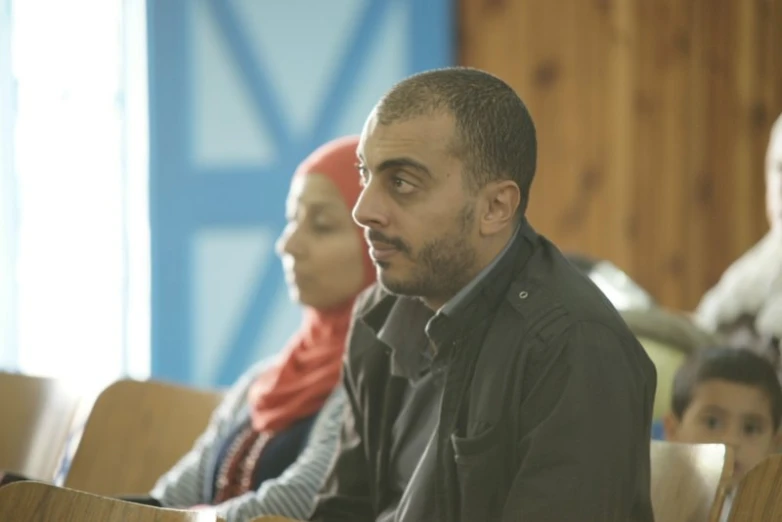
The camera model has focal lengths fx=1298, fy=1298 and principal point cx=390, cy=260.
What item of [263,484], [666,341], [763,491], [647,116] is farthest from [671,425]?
[647,116]

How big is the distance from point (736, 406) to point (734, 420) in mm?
29

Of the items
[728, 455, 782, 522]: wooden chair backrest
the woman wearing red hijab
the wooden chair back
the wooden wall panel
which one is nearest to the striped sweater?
the woman wearing red hijab

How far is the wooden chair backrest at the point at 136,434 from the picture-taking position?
111 inches

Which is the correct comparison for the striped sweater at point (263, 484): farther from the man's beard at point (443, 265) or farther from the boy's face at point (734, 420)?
the boy's face at point (734, 420)

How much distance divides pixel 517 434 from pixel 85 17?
3445 mm

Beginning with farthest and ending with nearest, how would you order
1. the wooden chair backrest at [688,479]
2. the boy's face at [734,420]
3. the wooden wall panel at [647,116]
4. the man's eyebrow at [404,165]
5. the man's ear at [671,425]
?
1. the wooden wall panel at [647,116]
2. the man's ear at [671,425]
3. the boy's face at [734,420]
4. the wooden chair backrest at [688,479]
5. the man's eyebrow at [404,165]

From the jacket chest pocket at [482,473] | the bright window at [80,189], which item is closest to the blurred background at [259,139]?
the bright window at [80,189]

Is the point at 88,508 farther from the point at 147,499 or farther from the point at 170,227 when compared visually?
the point at 170,227

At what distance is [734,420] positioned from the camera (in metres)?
2.63

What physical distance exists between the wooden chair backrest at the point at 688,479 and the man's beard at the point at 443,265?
50 centimetres

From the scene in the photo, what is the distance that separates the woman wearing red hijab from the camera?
8.66ft

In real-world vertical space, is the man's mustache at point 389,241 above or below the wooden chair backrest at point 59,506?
above

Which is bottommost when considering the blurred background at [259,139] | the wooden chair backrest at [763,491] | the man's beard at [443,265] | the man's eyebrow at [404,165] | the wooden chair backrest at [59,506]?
Answer: the wooden chair backrest at [59,506]

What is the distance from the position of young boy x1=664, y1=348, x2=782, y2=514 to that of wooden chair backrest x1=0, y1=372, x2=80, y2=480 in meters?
1.34
